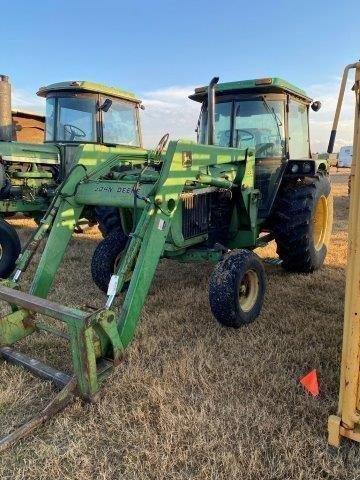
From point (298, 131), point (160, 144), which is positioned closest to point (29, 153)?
point (160, 144)

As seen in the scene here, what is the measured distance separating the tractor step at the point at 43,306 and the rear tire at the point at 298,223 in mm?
2922

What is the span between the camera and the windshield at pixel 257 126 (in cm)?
488

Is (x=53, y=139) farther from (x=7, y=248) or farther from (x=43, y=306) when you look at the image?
(x=43, y=306)

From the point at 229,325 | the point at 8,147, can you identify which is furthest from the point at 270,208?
the point at 8,147

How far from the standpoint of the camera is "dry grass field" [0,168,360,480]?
2.11 meters

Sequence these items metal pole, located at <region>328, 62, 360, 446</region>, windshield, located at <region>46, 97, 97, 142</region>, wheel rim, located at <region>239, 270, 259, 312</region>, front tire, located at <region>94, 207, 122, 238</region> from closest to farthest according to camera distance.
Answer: metal pole, located at <region>328, 62, 360, 446</region> → wheel rim, located at <region>239, 270, 259, 312</region> → front tire, located at <region>94, 207, 122, 238</region> → windshield, located at <region>46, 97, 97, 142</region>

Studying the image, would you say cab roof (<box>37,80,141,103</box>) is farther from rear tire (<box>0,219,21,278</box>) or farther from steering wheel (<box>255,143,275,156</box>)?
steering wheel (<box>255,143,275,156</box>)

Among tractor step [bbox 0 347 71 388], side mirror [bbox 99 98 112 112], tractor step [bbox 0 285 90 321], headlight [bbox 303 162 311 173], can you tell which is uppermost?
side mirror [bbox 99 98 112 112]

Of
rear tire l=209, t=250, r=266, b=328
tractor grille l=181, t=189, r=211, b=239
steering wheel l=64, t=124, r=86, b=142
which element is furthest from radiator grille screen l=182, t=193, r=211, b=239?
steering wheel l=64, t=124, r=86, b=142

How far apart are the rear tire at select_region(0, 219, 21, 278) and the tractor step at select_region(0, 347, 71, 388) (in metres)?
2.50

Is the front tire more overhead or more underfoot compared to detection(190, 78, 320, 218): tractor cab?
more underfoot

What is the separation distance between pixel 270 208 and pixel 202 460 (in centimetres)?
326

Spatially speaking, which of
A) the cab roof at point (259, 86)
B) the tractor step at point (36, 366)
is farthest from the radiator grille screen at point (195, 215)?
the tractor step at point (36, 366)

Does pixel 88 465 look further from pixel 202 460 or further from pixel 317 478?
pixel 317 478
